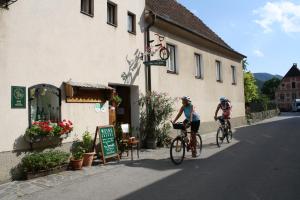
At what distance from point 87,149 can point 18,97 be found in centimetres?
265

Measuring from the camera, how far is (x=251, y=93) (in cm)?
4862

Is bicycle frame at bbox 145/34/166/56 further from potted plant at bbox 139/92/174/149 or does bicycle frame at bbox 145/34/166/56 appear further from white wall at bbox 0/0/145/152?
potted plant at bbox 139/92/174/149

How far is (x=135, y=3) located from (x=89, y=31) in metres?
3.45

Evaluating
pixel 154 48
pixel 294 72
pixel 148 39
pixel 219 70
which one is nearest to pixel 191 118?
pixel 148 39

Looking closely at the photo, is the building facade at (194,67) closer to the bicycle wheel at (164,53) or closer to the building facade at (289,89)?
the bicycle wheel at (164,53)

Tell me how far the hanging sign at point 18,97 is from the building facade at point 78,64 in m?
0.02

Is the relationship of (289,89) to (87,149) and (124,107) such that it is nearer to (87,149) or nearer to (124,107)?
(124,107)

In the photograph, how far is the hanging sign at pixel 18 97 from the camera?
869cm

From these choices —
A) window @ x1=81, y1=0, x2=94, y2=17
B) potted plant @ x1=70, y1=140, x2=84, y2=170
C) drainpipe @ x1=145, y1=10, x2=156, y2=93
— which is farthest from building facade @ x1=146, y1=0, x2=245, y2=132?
potted plant @ x1=70, y1=140, x2=84, y2=170

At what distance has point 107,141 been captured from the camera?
35.2 feet

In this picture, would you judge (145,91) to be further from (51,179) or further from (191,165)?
(51,179)

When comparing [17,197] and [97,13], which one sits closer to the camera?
[17,197]

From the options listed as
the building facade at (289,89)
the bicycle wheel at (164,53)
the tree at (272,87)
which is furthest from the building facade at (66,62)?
the tree at (272,87)

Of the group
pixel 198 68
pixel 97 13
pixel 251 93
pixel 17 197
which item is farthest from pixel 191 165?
pixel 251 93
